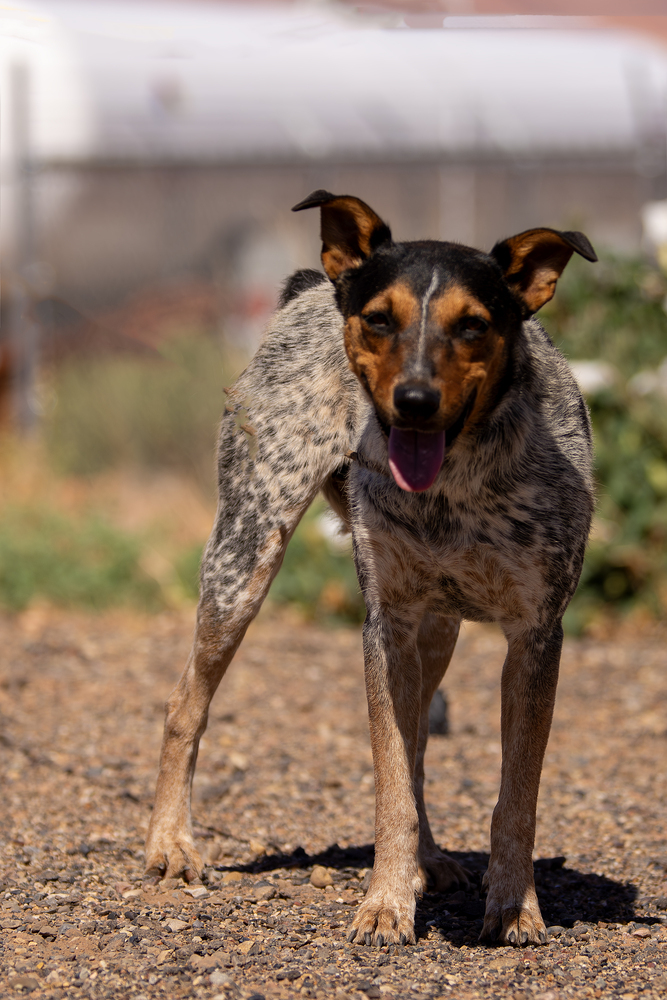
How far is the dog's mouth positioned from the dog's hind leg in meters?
1.05

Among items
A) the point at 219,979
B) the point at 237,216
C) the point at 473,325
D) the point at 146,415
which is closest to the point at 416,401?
the point at 473,325

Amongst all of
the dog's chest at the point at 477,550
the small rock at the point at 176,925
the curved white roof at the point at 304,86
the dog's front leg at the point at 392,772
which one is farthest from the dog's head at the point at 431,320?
the curved white roof at the point at 304,86

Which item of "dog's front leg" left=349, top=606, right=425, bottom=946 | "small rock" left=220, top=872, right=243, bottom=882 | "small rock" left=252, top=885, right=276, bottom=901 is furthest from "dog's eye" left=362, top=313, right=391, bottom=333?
"small rock" left=220, top=872, right=243, bottom=882

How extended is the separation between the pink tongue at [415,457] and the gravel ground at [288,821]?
128cm

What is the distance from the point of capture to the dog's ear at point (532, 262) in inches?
143

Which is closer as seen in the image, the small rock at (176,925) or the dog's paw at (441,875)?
the small rock at (176,925)

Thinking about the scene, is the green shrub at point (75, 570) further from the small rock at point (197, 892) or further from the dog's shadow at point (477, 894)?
the small rock at point (197, 892)

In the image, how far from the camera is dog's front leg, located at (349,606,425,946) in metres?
3.63

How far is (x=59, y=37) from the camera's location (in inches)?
613

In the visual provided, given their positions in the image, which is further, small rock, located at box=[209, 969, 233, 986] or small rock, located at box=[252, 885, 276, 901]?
small rock, located at box=[252, 885, 276, 901]

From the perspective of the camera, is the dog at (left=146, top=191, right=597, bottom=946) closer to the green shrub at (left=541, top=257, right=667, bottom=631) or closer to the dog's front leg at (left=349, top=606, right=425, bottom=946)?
the dog's front leg at (left=349, top=606, right=425, bottom=946)

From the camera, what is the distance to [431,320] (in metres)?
3.41

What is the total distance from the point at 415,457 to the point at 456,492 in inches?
13.2

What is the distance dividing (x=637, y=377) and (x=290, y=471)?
4.07 m
